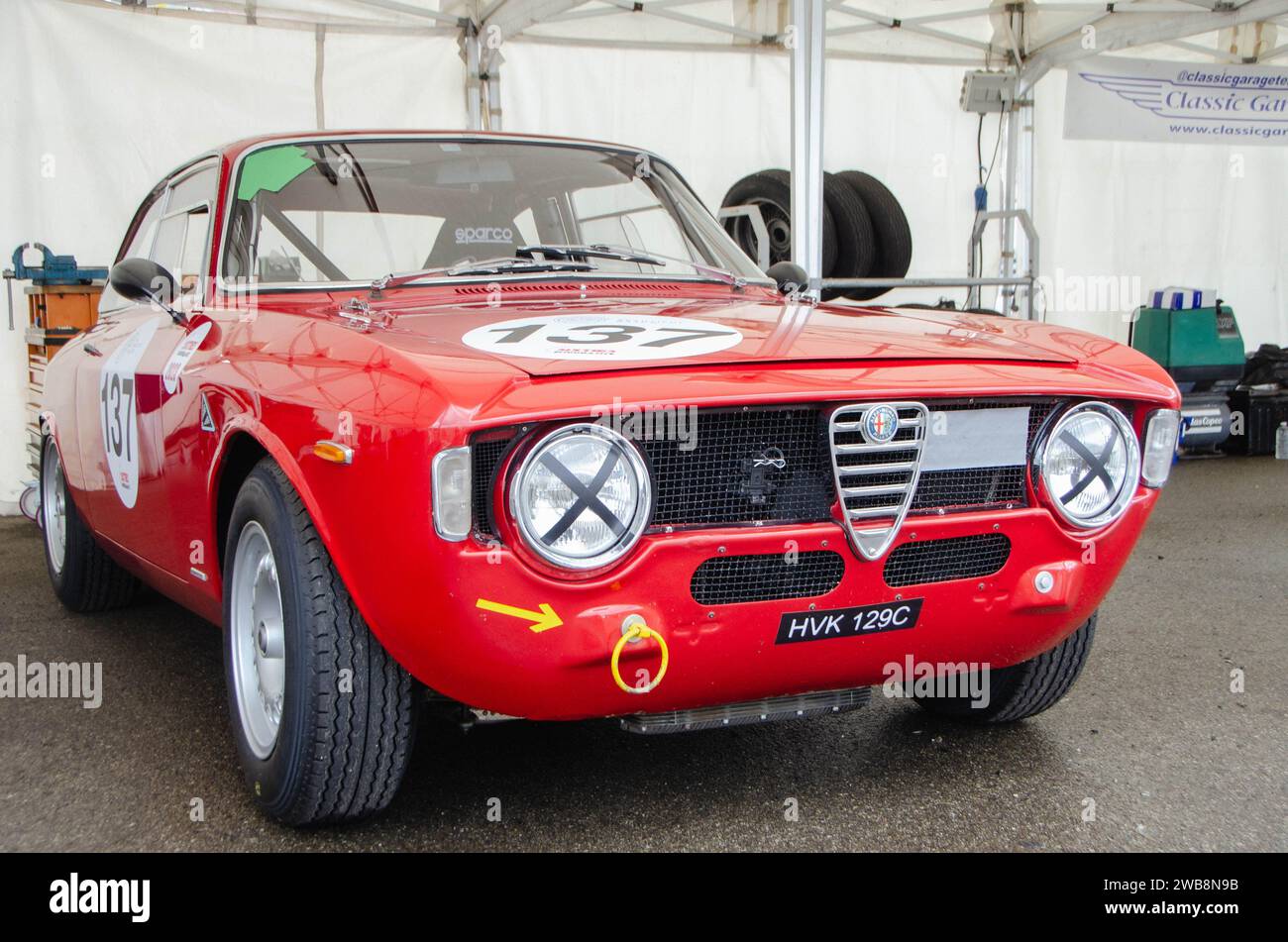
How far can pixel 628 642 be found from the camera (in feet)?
6.07

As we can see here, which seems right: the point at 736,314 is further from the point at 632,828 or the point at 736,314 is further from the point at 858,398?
the point at 632,828

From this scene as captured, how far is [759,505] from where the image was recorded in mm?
1965

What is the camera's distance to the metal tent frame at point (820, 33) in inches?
217

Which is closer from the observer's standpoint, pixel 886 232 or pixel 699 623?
pixel 699 623

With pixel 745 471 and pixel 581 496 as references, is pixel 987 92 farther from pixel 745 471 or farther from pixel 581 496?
pixel 581 496

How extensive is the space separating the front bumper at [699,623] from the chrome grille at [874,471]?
0.04 meters

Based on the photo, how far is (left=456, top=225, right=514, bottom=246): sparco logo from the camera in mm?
2920

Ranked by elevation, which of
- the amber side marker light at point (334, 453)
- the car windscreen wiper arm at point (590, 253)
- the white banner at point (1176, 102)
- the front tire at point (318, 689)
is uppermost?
the white banner at point (1176, 102)

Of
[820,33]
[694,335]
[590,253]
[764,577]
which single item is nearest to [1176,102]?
[820,33]

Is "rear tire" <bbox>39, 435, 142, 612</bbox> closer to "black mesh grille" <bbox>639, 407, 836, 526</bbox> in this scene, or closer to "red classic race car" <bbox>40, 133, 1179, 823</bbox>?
"red classic race car" <bbox>40, 133, 1179, 823</bbox>

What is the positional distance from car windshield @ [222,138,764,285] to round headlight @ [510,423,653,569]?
103cm
